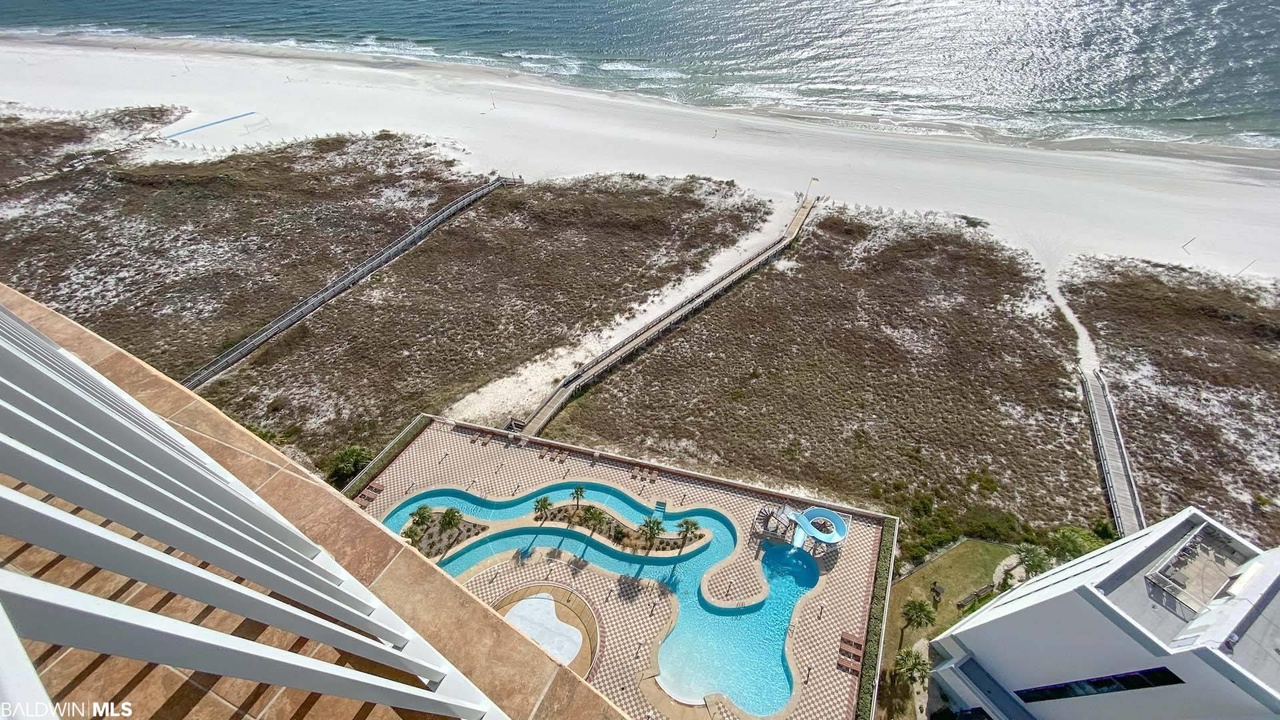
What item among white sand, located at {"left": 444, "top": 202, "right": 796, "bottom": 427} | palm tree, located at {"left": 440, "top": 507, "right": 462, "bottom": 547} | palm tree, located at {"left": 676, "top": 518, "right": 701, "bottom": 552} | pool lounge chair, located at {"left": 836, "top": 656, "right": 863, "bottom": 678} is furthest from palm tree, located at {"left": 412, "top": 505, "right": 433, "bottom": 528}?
pool lounge chair, located at {"left": 836, "top": 656, "right": 863, "bottom": 678}

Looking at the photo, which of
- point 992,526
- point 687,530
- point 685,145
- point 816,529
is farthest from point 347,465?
point 685,145

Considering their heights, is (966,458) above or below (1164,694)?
below

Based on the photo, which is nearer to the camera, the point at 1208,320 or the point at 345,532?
the point at 345,532

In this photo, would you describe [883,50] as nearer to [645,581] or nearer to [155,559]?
[645,581]

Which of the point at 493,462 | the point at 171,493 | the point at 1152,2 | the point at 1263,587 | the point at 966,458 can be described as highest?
the point at 1152,2

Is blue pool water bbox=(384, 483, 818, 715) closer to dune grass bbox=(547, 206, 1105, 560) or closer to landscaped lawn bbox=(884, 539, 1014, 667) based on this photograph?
landscaped lawn bbox=(884, 539, 1014, 667)

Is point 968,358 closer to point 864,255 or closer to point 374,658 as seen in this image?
point 864,255

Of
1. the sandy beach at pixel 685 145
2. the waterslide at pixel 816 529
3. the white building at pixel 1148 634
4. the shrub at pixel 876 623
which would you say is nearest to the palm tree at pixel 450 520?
the waterslide at pixel 816 529

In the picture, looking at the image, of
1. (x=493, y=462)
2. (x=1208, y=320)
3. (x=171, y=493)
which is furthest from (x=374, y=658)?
(x=1208, y=320)
